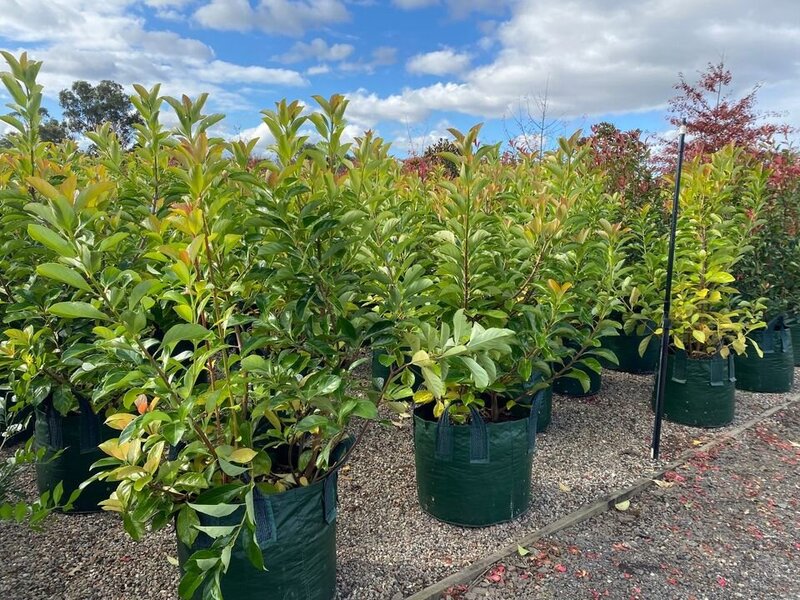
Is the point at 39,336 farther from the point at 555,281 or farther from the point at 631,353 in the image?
the point at 631,353

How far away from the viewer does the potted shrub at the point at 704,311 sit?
366 centimetres

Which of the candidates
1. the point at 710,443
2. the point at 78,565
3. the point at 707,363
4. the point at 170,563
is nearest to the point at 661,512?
the point at 710,443

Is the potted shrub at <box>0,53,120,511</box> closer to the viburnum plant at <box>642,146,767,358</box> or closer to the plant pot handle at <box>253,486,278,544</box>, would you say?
the plant pot handle at <box>253,486,278,544</box>

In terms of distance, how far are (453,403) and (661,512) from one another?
47.8 inches

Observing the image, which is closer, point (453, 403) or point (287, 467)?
point (287, 467)

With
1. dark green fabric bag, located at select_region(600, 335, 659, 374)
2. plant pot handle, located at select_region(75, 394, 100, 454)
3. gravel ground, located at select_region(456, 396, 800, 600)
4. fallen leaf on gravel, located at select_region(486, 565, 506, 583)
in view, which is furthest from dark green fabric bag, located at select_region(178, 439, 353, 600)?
dark green fabric bag, located at select_region(600, 335, 659, 374)

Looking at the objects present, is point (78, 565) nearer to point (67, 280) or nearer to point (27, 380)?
point (27, 380)

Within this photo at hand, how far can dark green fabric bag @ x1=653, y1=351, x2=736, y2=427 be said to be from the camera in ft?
12.3

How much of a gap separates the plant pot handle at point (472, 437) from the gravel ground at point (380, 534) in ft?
1.22

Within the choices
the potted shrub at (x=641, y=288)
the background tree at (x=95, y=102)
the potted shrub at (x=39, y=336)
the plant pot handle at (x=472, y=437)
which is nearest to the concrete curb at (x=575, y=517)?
the plant pot handle at (x=472, y=437)

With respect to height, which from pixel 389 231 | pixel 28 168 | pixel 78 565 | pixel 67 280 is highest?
pixel 28 168

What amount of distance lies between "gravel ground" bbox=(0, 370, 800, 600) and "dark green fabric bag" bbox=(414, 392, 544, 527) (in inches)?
3.3

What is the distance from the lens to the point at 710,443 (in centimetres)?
357

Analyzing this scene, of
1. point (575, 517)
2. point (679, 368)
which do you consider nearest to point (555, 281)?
point (575, 517)
